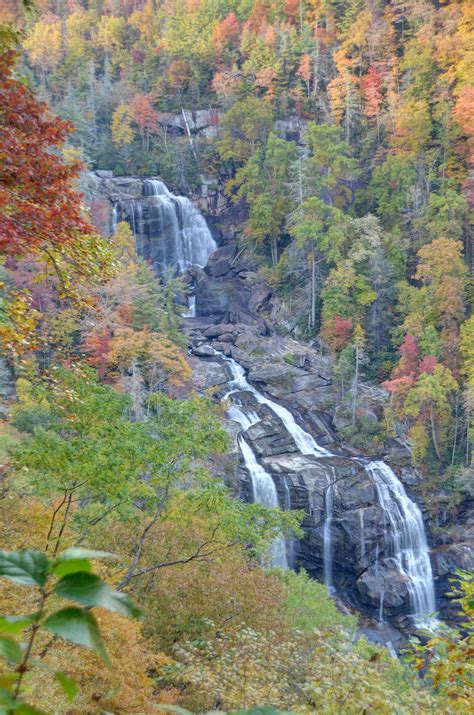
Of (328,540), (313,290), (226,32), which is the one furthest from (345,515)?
(226,32)

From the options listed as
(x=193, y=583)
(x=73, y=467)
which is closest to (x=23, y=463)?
(x=73, y=467)

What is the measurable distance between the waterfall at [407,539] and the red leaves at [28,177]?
51.8ft

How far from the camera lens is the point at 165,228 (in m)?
31.8

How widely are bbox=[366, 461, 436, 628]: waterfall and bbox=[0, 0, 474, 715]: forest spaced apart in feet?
0.55

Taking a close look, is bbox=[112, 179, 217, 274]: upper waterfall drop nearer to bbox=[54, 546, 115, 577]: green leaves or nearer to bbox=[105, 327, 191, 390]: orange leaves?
bbox=[105, 327, 191, 390]: orange leaves

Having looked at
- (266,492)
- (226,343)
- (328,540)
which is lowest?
(328,540)

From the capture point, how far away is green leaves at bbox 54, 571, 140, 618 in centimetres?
49

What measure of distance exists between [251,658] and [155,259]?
28.5 meters

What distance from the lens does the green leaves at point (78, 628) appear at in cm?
48

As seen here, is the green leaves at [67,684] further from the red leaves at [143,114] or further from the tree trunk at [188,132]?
the red leaves at [143,114]

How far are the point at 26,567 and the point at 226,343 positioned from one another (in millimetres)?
24877

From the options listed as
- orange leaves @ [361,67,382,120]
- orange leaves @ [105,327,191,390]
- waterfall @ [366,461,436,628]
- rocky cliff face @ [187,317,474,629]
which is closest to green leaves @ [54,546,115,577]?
orange leaves @ [105,327,191,390]

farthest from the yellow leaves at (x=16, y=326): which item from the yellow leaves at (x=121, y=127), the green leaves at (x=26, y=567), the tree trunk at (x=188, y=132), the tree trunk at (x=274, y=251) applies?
the tree trunk at (x=188, y=132)

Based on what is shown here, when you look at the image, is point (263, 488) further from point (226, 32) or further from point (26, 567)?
point (226, 32)
